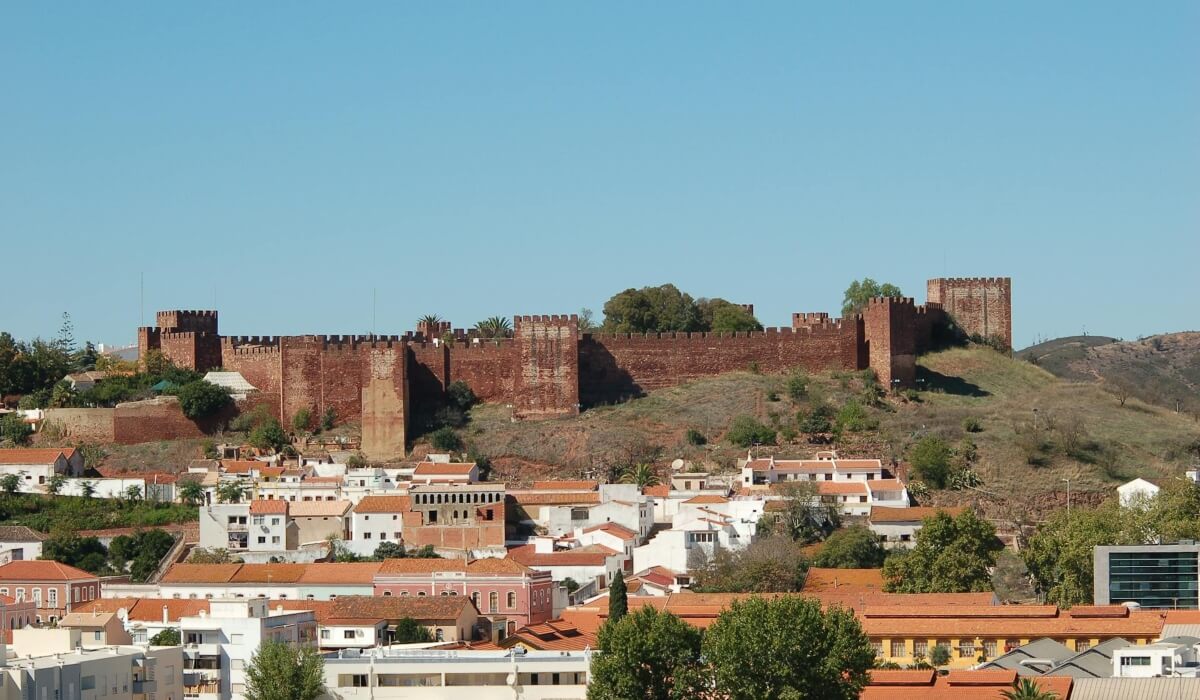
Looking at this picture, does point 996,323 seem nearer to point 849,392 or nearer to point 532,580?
point 849,392

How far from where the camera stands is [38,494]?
66.1 meters

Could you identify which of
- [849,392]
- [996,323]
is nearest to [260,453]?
[849,392]

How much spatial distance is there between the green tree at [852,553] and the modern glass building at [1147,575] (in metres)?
6.62

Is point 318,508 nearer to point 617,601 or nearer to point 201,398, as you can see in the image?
point 201,398

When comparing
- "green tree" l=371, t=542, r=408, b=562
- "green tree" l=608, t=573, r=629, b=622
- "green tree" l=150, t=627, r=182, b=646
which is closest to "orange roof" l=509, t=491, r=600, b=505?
"green tree" l=371, t=542, r=408, b=562

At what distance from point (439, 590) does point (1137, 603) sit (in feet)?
48.7

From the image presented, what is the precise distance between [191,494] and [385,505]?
6167 mm

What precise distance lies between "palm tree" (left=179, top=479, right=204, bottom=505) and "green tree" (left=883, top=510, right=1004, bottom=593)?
19.2 metres

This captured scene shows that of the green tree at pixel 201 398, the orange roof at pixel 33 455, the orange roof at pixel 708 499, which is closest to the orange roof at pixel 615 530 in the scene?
the orange roof at pixel 708 499

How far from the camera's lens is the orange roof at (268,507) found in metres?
61.7

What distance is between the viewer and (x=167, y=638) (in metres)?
46.5

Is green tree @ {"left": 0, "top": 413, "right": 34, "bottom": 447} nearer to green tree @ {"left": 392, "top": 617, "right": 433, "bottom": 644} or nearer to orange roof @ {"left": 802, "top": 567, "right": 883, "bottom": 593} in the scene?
green tree @ {"left": 392, "top": 617, "right": 433, "bottom": 644}

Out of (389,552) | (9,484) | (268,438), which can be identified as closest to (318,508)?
(389,552)

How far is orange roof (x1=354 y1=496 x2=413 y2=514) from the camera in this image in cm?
6147
